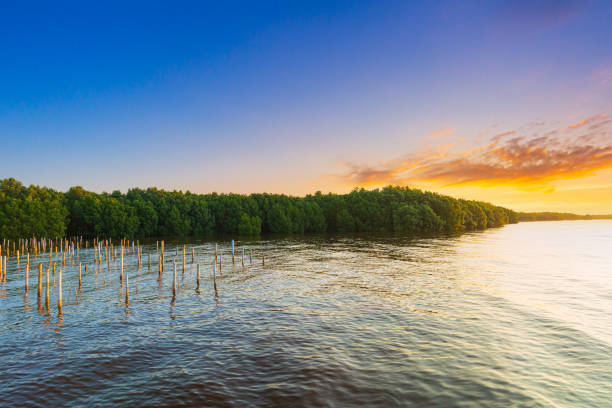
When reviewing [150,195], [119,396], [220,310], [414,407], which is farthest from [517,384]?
[150,195]

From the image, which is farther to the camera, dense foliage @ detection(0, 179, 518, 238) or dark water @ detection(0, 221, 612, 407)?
dense foliage @ detection(0, 179, 518, 238)

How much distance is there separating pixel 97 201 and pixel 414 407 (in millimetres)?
144067

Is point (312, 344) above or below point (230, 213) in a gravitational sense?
below

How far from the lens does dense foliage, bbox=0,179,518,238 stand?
12538cm

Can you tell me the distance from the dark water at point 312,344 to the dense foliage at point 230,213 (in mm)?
97605

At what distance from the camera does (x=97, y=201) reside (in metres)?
130

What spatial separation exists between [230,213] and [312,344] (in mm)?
143753

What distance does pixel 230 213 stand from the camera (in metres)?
161

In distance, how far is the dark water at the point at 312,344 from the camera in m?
15.8

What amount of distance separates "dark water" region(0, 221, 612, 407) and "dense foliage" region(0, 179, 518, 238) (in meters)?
97.6

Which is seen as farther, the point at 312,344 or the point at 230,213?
the point at 230,213

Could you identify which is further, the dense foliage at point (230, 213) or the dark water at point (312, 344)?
the dense foliage at point (230, 213)

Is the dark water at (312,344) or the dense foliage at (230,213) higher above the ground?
the dense foliage at (230,213)

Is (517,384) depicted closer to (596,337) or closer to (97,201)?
(596,337)
